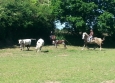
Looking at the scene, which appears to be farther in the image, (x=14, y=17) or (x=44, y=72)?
A: (x=14, y=17)

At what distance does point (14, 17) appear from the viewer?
31797 millimetres

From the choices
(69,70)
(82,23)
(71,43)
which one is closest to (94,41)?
(82,23)

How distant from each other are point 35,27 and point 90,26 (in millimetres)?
6497

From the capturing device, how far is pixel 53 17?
123 ft

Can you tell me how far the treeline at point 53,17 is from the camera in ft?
108

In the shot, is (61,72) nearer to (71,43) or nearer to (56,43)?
(56,43)

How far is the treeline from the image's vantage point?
33059mm

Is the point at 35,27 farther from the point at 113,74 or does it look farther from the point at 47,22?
the point at 113,74

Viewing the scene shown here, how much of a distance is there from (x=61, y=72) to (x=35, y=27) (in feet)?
71.4

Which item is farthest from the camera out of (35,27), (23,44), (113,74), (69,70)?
(35,27)

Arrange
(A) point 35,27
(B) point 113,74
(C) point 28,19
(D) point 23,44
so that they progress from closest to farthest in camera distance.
Answer: (B) point 113,74
(D) point 23,44
(C) point 28,19
(A) point 35,27

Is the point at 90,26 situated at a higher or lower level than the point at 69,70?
higher

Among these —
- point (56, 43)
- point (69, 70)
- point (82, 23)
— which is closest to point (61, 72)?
point (69, 70)

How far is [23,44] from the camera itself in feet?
91.7
